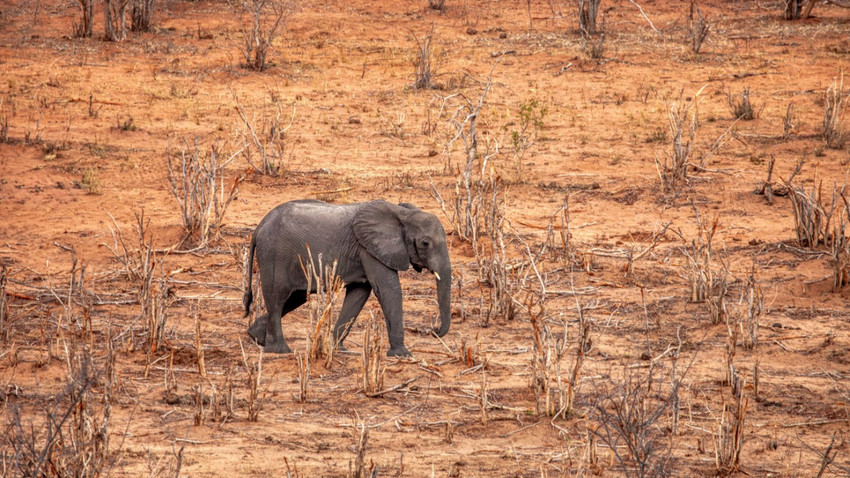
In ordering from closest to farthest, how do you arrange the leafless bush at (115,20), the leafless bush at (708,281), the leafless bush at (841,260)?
the leafless bush at (708,281) < the leafless bush at (841,260) < the leafless bush at (115,20)

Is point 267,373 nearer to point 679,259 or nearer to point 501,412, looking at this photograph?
point 501,412

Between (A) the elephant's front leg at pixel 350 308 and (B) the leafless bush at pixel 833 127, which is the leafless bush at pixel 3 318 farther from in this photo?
(B) the leafless bush at pixel 833 127

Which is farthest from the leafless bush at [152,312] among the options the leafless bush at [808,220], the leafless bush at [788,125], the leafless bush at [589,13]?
the leafless bush at [589,13]

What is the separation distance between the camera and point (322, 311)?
6684mm

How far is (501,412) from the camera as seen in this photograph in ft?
19.8

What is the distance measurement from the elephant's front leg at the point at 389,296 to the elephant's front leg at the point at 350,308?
0.27 m

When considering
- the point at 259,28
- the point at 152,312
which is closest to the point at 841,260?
the point at 152,312

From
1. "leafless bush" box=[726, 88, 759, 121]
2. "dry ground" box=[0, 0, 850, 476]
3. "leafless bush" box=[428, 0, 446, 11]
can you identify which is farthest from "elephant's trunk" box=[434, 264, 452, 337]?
"leafless bush" box=[428, 0, 446, 11]

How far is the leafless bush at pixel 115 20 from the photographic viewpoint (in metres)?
17.5

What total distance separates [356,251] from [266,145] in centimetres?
618

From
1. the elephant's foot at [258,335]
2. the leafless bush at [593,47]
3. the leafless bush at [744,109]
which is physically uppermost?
the leafless bush at [593,47]

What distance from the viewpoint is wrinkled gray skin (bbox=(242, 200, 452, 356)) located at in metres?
7.14

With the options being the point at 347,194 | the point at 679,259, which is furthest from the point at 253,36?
the point at 679,259

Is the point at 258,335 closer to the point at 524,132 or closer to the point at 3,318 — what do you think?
the point at 3,318
